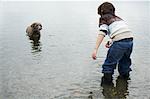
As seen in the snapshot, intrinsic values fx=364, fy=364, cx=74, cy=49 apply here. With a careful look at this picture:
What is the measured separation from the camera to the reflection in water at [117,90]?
920 centimetres

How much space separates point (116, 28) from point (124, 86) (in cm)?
161

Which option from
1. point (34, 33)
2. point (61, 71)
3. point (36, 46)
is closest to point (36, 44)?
point (36, 46)

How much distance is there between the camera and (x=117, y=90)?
9.66m

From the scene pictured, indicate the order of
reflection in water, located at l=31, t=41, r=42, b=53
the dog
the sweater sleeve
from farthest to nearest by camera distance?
the dog
reflection in water, located at l=31, t=41, r=42, b=53
the sweater sleeve

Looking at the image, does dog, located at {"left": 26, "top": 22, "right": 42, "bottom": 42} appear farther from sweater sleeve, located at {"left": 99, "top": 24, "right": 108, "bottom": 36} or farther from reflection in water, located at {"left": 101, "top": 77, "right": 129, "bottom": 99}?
sweater sleeve, located at {"left": 99, "top": 24, "right": 108, "bottom": 36}

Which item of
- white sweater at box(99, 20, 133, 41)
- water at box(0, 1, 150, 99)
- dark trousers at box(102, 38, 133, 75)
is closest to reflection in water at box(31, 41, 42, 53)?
water at box(0, 1, 150, 99)

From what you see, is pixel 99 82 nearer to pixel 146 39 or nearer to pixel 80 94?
pixel 80 94

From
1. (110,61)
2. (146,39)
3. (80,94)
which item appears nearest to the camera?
Answer: (80,94)

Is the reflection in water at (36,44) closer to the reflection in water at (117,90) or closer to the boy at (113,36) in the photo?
the reflection in water at (117,90)

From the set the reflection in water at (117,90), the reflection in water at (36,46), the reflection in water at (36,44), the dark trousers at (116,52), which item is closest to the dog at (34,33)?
the reflection in water at (36,44)

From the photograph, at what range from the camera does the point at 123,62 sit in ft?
33.9

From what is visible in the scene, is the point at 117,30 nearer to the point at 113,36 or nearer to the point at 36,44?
the point at 113,36

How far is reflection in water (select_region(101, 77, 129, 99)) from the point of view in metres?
9.20

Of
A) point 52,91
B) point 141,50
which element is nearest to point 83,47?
point 141,50
